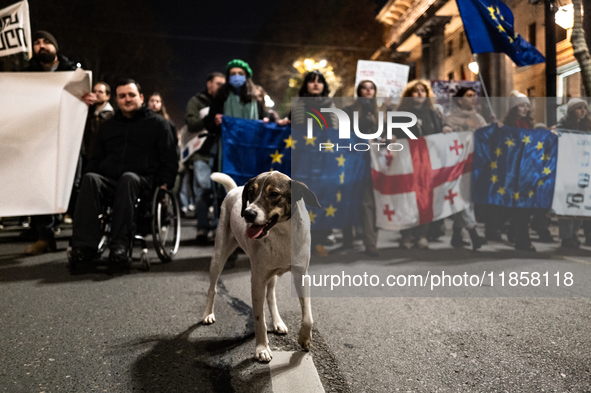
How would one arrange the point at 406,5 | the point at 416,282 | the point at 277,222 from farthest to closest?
1. the point at 406,5
2. the point at 416,282
3. the point at 277,222

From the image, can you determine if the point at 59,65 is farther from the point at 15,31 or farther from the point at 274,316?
the point at 274,316

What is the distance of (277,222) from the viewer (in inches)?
110

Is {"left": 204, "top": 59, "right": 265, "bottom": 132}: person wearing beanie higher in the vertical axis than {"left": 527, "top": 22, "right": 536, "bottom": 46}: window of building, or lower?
lower

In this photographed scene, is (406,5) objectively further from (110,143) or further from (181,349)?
(181,349)

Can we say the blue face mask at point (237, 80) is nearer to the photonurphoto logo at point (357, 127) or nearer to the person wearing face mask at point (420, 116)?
the photonurphoto logo at point (357, 127)

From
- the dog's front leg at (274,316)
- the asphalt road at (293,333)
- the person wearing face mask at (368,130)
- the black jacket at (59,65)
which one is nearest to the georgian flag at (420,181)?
the person wearing face mask at (368,130)

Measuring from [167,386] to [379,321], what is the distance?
5.57ft

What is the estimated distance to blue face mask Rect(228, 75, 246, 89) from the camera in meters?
6.38

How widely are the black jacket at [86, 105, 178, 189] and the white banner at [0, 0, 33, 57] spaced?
2.00m

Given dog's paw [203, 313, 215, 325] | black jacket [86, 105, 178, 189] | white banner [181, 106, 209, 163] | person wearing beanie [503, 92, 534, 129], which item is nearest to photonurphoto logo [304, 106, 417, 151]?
person wearing beanie [503, 92, 534, 129]

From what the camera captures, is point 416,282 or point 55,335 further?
point 416,282

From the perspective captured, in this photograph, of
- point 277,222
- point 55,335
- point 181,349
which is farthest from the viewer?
point 55,335

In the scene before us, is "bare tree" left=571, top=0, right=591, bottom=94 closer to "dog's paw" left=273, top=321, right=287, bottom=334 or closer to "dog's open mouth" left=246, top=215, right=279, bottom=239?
"dog's paw" left=273, top=321, right=287, bottom=334

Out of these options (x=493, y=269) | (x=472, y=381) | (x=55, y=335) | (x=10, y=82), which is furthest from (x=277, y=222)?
(x=10, y=82)
